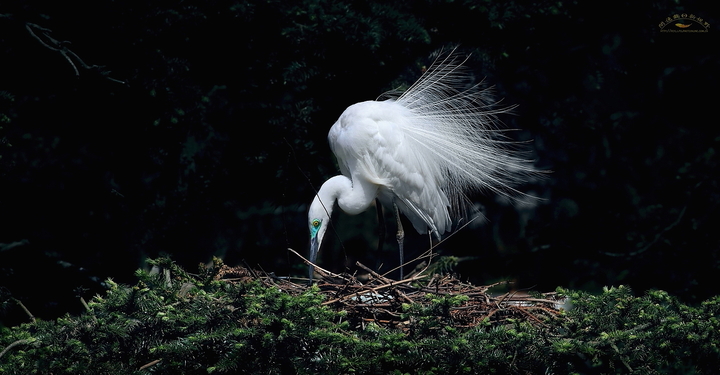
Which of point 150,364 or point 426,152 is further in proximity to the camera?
point 426,152

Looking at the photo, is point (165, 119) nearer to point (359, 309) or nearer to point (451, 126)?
point (451, 126)

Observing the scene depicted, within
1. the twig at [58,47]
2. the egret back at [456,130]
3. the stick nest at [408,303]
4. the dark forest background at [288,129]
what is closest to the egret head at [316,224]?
the dark forest background at [288,129]

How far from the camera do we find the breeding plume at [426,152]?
3965mm

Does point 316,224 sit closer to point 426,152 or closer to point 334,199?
point 334,199

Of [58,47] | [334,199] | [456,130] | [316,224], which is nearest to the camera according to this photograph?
[58,47]

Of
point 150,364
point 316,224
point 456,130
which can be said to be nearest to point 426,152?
point 456,130

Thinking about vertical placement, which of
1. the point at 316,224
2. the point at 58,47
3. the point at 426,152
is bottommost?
the point at 316,224

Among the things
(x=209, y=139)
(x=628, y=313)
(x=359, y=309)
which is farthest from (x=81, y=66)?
(x=628, y=313)

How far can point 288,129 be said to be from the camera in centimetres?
404

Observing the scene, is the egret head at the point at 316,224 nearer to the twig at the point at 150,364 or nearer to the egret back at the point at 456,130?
the egret back at the point at 456,130

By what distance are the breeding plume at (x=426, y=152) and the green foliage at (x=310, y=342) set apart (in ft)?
5.43

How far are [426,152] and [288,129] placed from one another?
2.63 ft

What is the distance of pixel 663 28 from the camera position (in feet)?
14.6

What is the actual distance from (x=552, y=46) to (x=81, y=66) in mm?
2768
